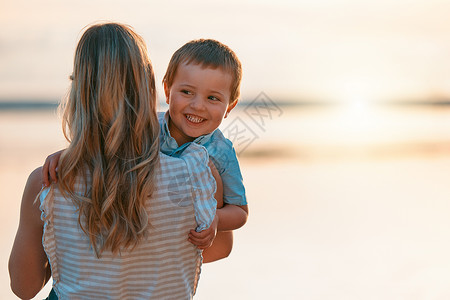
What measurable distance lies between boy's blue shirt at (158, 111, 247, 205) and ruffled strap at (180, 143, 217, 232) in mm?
293

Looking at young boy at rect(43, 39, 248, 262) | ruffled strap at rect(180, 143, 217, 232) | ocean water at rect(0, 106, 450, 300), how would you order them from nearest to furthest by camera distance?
ruffled strap at rect(180, 143, 217, 232) < young boy at rect(43, 39, 248, 262) < ocean water at rect(0, 106, 450, 300)

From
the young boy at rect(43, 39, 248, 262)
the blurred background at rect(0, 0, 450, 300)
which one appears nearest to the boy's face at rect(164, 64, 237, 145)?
the young boy at rect(43, 39, 248, 262)

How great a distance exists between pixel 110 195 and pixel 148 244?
0.55 ft

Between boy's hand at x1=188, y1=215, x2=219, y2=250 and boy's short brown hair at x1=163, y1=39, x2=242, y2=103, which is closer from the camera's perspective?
boy's hand at x1=188, y1=215, x2=219, y2=250

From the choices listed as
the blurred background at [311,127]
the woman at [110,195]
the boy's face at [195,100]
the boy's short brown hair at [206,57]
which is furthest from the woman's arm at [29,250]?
the boy's short brown hair at [206,57]

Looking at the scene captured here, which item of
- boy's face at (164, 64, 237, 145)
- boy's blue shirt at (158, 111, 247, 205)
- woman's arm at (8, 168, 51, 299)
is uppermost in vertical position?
boy's face at (164, 64, 237, 145)

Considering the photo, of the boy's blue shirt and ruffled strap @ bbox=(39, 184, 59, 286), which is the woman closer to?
ruffled strap @ bbox=(39, 184, 59, 286)

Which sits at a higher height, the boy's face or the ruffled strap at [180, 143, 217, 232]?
the boy's face

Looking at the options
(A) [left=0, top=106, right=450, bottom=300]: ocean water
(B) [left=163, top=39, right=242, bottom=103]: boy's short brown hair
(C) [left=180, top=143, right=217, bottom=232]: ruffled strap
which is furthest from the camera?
(A) [left=0, top=106, right=450, bottom=300]: ocean water

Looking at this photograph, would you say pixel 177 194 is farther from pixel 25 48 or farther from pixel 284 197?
pixel 25 48

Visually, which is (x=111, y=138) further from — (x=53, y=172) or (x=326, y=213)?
(x=326, y=213)

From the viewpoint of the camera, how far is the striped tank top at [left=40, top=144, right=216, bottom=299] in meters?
1.70

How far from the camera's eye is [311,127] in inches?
311

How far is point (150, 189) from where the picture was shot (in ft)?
5.58
